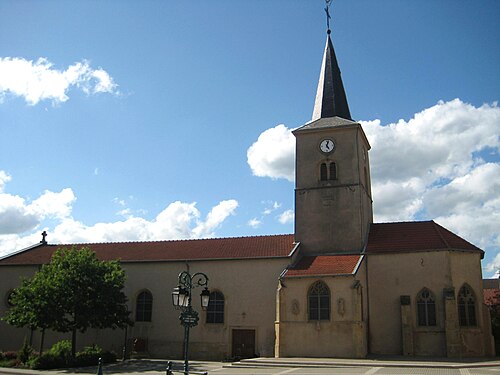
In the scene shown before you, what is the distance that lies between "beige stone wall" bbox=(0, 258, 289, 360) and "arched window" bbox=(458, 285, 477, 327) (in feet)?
35.8

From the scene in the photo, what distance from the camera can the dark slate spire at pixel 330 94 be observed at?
3709 centimetres

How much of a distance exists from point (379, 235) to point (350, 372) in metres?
13.2

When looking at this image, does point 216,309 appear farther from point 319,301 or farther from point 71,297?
point 71,297

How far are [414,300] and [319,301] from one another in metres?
5.93

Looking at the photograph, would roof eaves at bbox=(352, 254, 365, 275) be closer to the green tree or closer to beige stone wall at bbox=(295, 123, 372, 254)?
beige stone wall at bbox=(295, 123, 372, 254)

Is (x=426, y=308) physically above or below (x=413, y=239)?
below

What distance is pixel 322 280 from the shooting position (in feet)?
98.5

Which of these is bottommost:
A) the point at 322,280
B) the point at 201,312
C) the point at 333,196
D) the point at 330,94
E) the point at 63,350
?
the point at 63,350

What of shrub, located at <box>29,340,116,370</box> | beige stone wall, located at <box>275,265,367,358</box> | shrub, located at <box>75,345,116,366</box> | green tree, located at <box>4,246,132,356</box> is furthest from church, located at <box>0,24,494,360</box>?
green tree, located at <box>4,246,132,356</box>

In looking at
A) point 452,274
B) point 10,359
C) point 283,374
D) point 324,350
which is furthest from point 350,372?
point 10,359

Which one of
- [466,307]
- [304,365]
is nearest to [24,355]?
[304,365]

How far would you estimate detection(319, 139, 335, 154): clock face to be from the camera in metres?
35.7

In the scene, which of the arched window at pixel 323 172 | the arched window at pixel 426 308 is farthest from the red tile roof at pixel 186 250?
the arched window at pixel 426 308

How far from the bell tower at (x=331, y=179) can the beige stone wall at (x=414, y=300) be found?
2.81 meters
